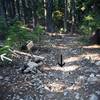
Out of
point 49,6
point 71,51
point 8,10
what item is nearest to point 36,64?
point 71,51

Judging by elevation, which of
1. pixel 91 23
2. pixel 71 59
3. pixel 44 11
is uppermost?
pixel 91 23

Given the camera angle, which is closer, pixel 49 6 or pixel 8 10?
pixel 49 6

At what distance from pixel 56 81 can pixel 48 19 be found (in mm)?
17537

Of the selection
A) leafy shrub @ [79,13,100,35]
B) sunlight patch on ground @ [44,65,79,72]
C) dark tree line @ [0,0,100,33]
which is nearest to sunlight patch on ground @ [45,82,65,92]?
sunlight patch on ground @ [44,65,79,72]

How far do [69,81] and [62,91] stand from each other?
97cm

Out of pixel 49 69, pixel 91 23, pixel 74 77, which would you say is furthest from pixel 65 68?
pixel 91 23

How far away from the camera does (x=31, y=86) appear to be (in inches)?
384

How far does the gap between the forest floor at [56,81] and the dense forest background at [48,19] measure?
332 centimetres

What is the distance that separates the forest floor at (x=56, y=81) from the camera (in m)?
9.06

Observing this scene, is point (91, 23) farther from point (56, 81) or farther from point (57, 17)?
point (57, 17)

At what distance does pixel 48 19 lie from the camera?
89.1 feet

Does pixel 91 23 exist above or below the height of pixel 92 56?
above

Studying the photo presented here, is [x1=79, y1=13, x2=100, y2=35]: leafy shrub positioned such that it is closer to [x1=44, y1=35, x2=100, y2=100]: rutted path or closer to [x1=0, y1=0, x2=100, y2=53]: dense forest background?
[x1=0, y1=0, x2=100, y2=53]: dense forest background

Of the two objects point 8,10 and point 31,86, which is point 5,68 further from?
point 8,10
